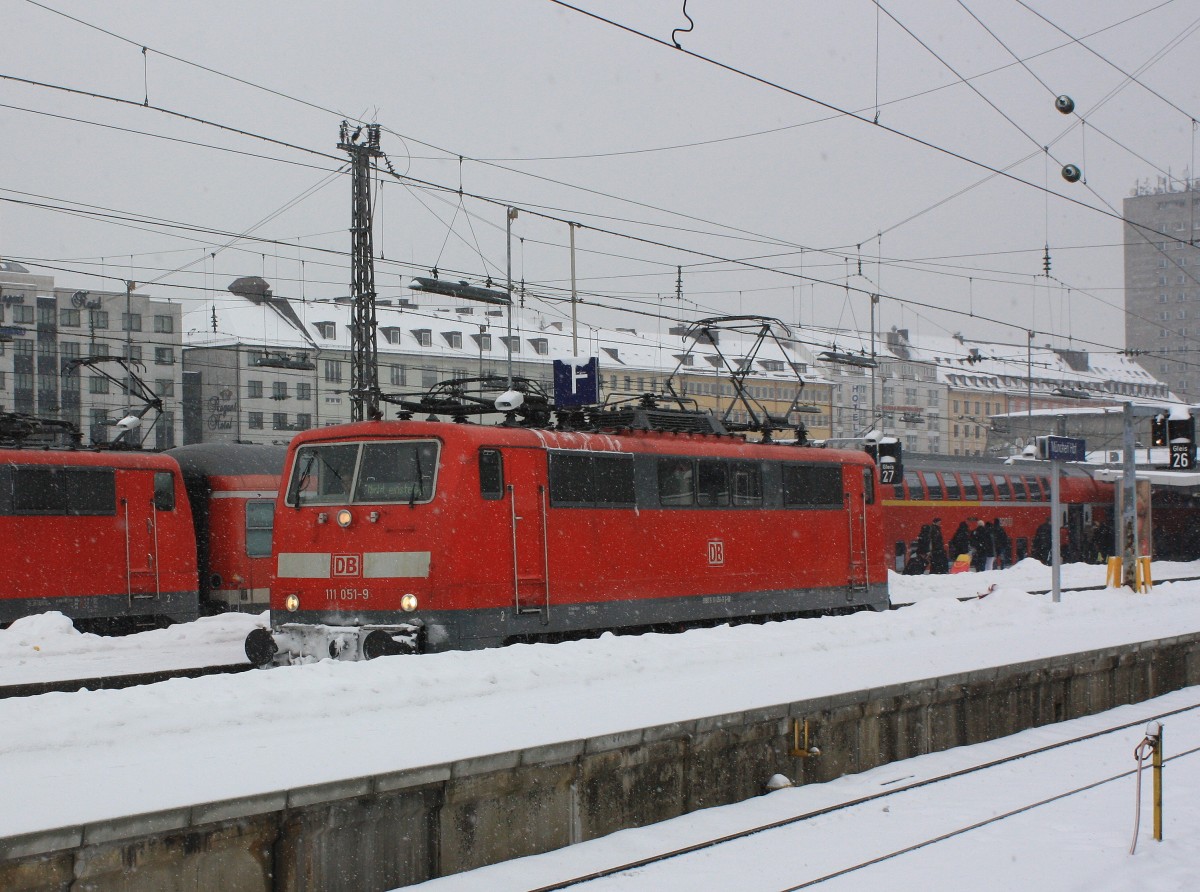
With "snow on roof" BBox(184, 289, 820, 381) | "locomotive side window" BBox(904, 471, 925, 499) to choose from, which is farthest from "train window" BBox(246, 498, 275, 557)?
"snow on roof" BBox(184, 289, 820, 381)

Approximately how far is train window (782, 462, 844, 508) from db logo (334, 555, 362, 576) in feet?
23.0

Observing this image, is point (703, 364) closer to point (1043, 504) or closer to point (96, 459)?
point (1043, 504)

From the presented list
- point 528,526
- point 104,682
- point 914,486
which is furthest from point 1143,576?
point 104,682

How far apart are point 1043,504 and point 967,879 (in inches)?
1535

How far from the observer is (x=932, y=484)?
1599 inches

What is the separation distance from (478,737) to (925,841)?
3.32 m

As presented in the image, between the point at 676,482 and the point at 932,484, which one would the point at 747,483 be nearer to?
the point at 676,482

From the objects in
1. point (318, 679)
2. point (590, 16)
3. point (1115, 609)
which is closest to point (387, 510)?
point (318, 679)

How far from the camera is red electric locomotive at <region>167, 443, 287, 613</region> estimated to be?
23.3 meters

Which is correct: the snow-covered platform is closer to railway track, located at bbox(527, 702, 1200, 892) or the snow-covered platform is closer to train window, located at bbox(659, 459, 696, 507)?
railway track, located at bbox(527, 702, 1200, 892)

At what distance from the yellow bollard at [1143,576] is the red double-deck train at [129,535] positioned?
15371mm

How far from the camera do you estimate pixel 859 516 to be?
21.1m

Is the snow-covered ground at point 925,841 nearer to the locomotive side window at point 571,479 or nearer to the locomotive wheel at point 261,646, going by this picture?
the locomotive side window at point 571,479

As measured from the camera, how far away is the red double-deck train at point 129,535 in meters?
19.4
